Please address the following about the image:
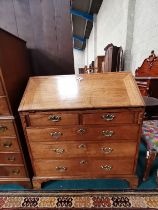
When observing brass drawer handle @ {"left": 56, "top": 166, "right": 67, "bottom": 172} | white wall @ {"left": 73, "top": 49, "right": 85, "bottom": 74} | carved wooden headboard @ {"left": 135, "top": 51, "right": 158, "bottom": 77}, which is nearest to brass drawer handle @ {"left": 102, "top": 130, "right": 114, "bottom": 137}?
brass drawer handle @ {"left": 56, "top": 166, "right": 67, "bottom": 172}

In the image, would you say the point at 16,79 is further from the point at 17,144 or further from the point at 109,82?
the point at 109,82

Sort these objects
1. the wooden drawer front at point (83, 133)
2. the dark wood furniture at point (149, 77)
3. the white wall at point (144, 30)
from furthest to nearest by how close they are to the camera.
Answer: the white wall at point (144, 30) → the dark wood furniture at point (149, 77) → the wooden drawer front at point (83, 133)

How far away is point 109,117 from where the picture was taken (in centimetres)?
148

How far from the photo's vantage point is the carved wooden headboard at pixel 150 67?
3398mm

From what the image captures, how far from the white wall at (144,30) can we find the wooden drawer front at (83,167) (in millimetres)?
2800

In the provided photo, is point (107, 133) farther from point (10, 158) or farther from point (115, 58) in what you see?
point (115, 58)

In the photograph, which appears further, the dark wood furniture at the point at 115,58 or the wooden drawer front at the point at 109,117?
the dark wood furniture at the point at 115,58

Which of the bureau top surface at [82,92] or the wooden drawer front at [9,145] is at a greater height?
the bureau top surface at [82,92]

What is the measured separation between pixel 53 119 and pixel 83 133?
0.34 m

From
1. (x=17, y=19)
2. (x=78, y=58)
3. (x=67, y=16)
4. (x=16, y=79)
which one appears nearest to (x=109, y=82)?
(x=16, y=79)

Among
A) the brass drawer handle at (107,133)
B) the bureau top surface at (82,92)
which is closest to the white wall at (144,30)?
the bureau top surface at (82,92)

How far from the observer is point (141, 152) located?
2469 mm

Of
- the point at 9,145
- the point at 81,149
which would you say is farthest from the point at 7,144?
the point at 81,149

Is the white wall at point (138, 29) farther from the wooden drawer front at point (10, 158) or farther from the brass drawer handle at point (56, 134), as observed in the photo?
the wooden drawer front at point (10, 158)
